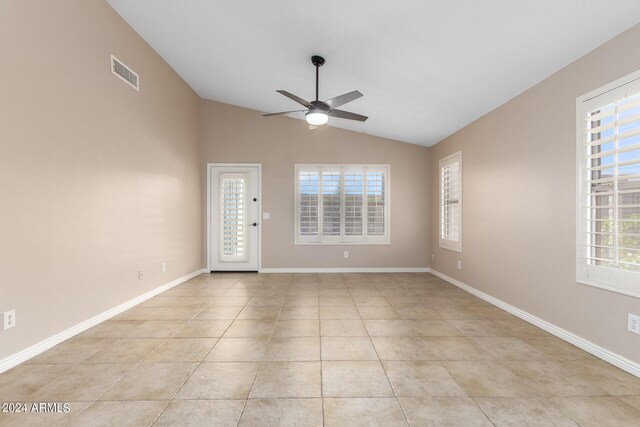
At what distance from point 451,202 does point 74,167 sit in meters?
4.99

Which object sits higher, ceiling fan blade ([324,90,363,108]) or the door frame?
ceiling fan blade ([324,90,363,108])

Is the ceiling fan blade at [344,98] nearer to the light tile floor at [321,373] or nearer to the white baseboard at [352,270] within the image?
the light tile floor at [321,373]

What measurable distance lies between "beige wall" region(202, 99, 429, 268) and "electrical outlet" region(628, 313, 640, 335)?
365cm

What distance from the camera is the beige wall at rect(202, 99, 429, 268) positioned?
221 inches

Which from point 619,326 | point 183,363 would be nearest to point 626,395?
point 619,326

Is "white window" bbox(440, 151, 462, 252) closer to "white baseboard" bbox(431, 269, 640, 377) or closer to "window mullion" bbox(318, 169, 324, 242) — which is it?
"white baseboard" bbox(431, 269, 640, 377)

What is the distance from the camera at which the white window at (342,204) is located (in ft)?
18.6

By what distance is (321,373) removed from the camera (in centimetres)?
205

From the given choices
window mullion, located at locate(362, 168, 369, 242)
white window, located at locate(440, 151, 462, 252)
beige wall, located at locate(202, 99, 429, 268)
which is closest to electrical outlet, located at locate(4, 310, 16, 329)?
beige wall, located at locate(202, 99, 429, 268)

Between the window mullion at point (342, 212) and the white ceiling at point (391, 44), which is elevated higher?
the white ceiling at point (391, 44)

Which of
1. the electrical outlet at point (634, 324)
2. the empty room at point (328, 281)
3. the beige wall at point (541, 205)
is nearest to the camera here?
the empty room at point (328, 281)

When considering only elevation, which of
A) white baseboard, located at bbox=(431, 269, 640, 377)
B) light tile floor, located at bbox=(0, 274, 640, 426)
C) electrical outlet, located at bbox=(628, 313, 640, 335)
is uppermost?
electrical outlet, located at bbox=(628, 313, 640, 335)

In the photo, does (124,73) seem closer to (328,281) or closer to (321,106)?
(321,106)

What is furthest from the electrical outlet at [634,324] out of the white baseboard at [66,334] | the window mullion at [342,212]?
the white baseboard at [66,334]
